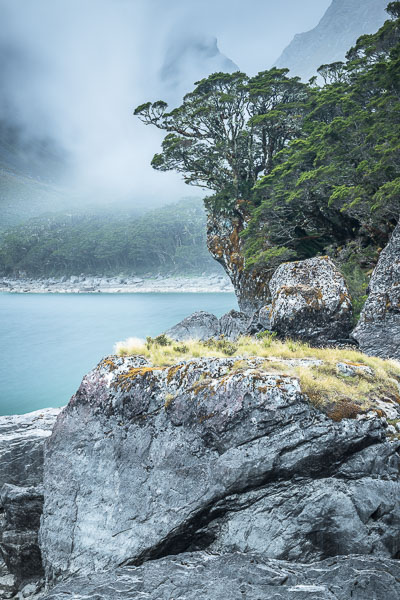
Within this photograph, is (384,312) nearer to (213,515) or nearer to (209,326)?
(213,515)

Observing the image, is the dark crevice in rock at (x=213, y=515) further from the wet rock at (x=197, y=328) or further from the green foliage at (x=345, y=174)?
the wet rock at (x=197, y=328)

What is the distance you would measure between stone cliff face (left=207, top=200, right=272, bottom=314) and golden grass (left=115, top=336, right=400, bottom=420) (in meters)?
15.1

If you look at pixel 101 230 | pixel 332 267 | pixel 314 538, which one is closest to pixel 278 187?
pixel 332 267

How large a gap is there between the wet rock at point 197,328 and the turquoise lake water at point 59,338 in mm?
10248

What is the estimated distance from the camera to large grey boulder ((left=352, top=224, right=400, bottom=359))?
38.1 ft

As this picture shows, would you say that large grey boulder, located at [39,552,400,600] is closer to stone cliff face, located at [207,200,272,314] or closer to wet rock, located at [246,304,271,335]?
wet rock, located at [246,304,271,335]

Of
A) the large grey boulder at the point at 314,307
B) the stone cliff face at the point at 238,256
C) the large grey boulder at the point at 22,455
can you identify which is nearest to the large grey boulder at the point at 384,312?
the large grey boulder at the point at 314,307

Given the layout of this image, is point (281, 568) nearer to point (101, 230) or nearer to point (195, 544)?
point (195, 544)

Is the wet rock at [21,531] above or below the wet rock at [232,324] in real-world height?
below

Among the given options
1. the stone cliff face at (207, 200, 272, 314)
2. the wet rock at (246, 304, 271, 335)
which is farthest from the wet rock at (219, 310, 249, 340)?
the stone cliff face at (207, 200, 272, 314)

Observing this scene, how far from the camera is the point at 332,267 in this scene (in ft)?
43.1

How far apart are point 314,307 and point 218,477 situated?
26.5 feet

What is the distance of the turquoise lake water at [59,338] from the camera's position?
1057 inches

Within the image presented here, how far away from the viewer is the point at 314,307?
1232 cm
